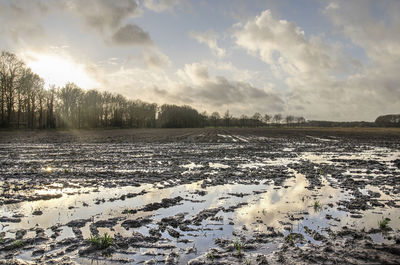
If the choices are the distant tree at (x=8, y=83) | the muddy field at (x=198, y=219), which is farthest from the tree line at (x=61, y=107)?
the muddy field at (x=198, y=219)

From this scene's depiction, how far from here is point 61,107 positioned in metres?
82.0

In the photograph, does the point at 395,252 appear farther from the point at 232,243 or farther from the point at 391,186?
the point at 391,186

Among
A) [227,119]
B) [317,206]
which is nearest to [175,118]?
[227,119]

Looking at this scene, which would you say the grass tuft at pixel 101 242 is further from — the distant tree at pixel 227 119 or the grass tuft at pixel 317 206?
the distant tree at pixel 227 119

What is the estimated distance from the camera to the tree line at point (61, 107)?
185ft

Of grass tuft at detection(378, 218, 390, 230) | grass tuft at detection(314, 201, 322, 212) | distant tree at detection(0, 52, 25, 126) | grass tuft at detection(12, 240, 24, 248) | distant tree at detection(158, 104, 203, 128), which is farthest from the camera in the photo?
distant tree at detection(158, 104, 203, 128)

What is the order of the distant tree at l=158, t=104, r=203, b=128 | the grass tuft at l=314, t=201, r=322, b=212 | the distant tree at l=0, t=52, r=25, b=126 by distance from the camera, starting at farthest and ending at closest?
the distant tree at l=158, t=104, r=203, b=128
the distant tree at l=0, t=52, r=25, b=126
the grass tuft at l=314, t=201, r=322, b=212

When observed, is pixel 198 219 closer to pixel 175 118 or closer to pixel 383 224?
pixel 383 224

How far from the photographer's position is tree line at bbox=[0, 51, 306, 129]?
56.5 m

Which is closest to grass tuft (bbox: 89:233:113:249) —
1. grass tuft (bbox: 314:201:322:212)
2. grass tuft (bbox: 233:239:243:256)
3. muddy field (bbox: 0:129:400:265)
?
muddy field (bbox: 0:129:400:265)

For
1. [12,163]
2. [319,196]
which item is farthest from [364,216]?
[12,163]

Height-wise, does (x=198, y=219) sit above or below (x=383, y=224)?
below

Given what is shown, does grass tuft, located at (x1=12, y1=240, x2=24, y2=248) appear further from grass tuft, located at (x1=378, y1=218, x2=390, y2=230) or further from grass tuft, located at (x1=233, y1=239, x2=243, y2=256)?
grass tuft, located at (x1=378, y1=218, x2=390, y2=230)

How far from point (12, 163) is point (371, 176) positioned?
17.0 meters
